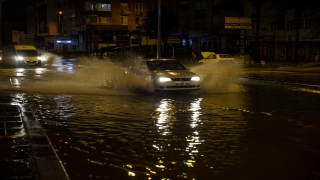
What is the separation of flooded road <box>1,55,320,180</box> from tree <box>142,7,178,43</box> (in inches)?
2240

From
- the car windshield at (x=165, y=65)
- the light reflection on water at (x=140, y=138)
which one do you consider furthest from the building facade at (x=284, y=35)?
the light reflection on water at (x=140, y=138)

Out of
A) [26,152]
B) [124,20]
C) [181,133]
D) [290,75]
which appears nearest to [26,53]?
[290,75]

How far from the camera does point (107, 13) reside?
298 ft

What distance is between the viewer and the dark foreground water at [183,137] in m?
7.17

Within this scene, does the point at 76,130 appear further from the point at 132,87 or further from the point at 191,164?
the point at 132,87

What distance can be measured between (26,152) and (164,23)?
68.2 meters

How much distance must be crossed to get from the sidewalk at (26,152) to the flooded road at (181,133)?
0.79ft

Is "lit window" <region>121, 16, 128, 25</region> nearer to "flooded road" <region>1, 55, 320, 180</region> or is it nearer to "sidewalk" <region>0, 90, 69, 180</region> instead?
"flooded road" <region>1, 55, 320, 180</region>

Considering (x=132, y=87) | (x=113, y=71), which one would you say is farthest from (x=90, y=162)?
(x=113, y=71)

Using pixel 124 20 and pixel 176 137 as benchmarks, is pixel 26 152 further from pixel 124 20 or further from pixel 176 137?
pixel 124 20

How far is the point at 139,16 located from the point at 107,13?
21.5 ft

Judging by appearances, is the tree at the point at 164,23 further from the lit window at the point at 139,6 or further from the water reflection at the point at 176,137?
the water reflection at the point at 176,137

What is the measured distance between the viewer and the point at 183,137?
973 cm

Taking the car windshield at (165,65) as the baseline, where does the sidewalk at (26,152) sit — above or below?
below
